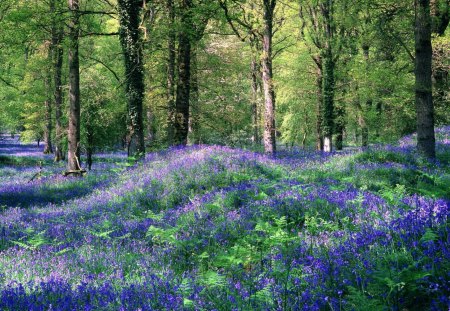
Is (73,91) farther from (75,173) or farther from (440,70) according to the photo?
(440,70)

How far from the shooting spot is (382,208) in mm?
4910

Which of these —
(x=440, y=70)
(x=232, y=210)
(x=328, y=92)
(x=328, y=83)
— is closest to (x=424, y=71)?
(x=232, y=210)

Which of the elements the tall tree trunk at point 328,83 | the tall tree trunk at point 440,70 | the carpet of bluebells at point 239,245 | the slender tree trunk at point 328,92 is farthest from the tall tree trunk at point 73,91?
the tall tree trunk at point 440,70

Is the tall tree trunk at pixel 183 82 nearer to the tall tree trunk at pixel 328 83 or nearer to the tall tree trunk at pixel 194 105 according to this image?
the tall tree trunk at pixel 194 105

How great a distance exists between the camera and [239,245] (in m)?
4.35

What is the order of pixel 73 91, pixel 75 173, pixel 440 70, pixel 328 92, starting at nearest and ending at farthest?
pixel 73 91, pixel 75 173, pixel 440 70, pixel 328 92

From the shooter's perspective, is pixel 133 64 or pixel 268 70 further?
pixel 268 70

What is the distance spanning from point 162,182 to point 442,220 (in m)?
6.11

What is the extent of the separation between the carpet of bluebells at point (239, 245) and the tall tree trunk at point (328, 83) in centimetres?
1052

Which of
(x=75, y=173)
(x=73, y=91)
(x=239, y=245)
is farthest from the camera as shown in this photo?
(x=75, y=173)

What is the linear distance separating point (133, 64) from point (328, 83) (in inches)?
481

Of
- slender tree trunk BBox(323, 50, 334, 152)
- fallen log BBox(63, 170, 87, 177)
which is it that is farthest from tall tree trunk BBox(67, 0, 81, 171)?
slender tree trunk BBox(323, 50, 334, 152)

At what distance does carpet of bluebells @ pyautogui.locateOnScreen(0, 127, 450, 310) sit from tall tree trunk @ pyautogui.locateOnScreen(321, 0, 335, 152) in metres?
10.5

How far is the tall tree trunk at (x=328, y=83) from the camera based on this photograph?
19656 mm
